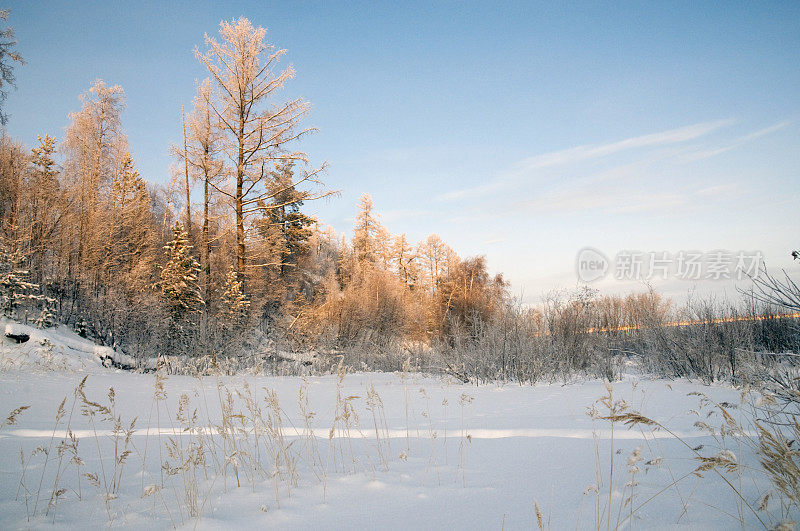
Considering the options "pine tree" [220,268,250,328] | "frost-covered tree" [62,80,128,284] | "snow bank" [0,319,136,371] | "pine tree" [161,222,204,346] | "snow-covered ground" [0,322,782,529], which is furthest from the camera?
"frost-covered tree" [62,80,128,284]

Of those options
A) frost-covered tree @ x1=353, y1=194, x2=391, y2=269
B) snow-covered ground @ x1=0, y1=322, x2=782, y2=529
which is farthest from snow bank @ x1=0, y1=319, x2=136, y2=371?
frost-covered tree @ x1=353, y1=194, x2=391, y2=269

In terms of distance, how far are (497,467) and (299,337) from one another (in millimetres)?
13929

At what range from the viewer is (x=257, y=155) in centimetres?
1388

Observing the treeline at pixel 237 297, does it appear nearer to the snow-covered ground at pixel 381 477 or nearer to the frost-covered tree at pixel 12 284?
the frost-covered tree at pixel 12 284

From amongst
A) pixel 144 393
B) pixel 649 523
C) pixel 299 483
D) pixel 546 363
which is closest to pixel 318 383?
pixel 144 393

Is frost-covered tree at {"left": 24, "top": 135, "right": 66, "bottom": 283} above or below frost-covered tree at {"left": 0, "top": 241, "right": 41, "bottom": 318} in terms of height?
above

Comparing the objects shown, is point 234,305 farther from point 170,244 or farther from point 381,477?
point 381,477

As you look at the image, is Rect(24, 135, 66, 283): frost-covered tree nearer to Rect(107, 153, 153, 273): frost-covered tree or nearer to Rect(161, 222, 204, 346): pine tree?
Rect(107, 153, 153, 273): frost-covered tree

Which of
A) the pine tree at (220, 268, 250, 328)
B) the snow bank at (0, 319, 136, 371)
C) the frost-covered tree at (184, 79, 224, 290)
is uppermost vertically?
the frost-covered tree at (184, 79, 224, 290)

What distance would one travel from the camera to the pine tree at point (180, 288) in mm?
13967

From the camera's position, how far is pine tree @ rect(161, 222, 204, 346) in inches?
550

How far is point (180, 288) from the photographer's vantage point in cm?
1487

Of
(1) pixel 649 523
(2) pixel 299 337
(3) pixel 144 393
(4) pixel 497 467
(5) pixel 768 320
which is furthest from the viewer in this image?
(2) pixel 299 337

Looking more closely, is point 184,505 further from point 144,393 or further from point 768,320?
point 768,320
